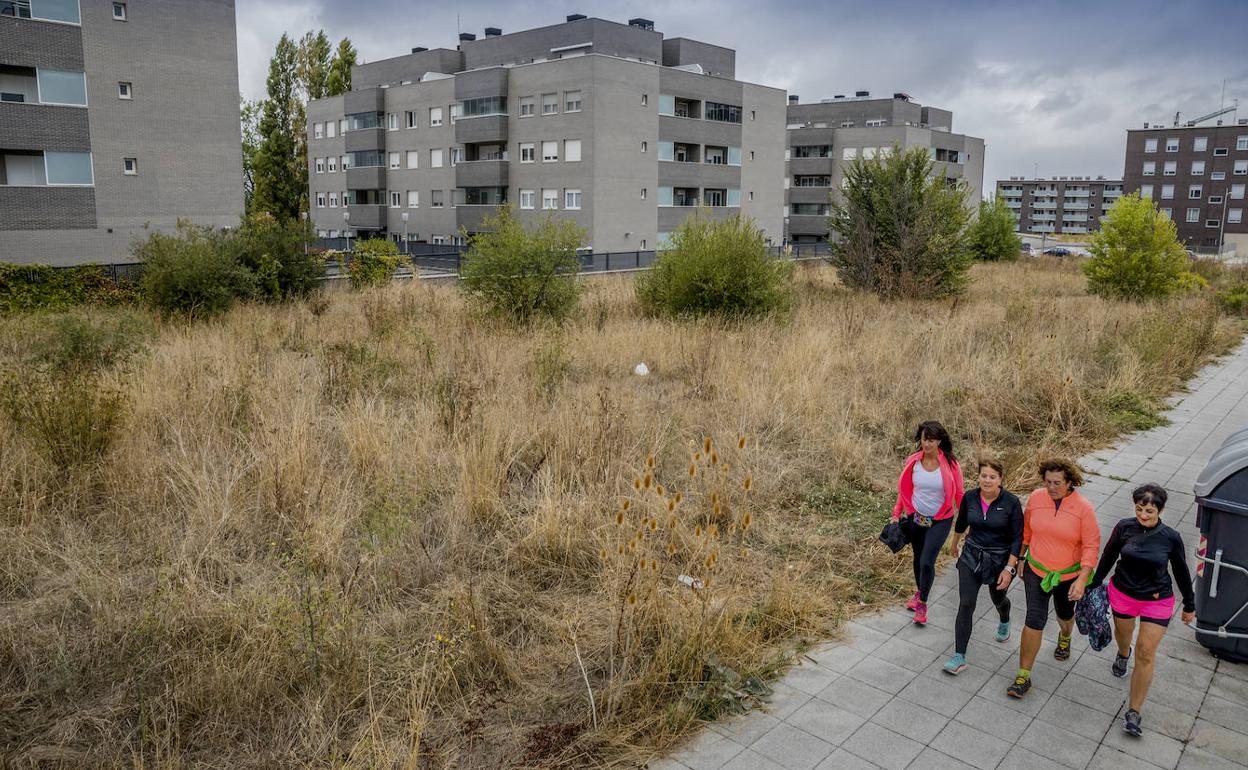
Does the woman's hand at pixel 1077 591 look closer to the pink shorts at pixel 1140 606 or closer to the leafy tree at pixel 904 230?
the pink shorts at pixel 1140 606

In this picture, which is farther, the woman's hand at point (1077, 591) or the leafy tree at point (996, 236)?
the leafy tree at point (996, 236)

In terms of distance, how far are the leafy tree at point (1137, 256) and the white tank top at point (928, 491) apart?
902 inches

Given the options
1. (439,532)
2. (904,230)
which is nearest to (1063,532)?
(439,532)

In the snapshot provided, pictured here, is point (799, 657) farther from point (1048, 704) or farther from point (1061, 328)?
point (1061, 328)

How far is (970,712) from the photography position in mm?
5008

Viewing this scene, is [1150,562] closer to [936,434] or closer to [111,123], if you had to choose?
[936,434]

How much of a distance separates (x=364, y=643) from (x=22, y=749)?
5.44 ft

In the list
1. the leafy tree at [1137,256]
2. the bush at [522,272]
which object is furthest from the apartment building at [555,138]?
the bush at [522,272]

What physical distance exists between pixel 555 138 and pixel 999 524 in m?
45.6

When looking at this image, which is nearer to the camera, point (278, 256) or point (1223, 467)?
point (1223, 467)

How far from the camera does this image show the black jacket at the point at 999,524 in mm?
5336

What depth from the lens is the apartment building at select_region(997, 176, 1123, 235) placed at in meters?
144

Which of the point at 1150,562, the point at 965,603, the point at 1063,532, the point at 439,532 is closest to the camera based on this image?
the point at 1150,562

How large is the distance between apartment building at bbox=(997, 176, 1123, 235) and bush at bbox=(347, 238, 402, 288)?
138354 millimetres
